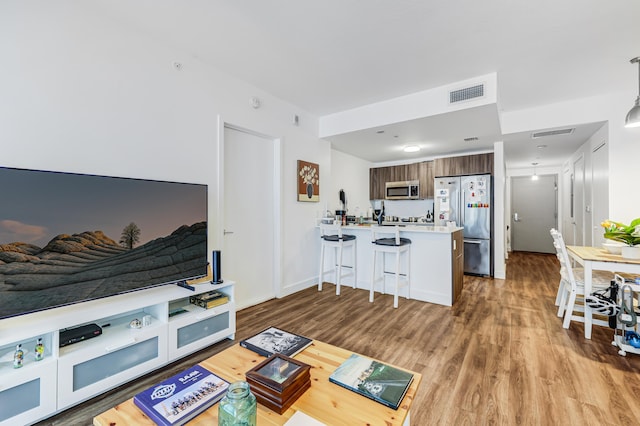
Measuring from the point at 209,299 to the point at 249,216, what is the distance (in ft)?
4.21

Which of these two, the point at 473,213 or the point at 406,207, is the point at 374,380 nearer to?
the point at 473,213

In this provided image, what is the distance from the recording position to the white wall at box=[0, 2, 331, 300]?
177cm

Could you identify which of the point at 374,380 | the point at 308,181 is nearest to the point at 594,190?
the point at 308,181

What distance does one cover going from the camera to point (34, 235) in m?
1.58

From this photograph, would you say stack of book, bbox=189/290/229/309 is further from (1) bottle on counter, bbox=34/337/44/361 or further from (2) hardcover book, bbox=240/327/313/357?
(1) bottle on counter, bbox=34/337/44/361

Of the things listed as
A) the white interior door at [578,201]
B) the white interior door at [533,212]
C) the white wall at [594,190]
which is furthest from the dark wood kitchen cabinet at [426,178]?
the white interior door at [533,212]

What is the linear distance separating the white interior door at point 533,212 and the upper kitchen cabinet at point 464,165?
4.30 m

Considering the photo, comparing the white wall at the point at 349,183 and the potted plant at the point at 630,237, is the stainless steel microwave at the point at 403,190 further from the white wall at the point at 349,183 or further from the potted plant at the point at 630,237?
the potted plant at the point at 630,237

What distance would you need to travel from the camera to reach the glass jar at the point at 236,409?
2.88ft

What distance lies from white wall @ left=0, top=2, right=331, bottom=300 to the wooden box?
1981mm

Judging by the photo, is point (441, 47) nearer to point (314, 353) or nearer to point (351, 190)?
point (314, 353)

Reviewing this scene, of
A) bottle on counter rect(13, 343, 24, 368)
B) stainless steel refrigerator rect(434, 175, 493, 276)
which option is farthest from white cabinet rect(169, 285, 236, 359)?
stainless steel refrigerator rect(434, 175, 493, 276)

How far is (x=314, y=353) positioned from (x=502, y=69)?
340 centimetres

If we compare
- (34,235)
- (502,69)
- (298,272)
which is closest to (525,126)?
(502,69)
